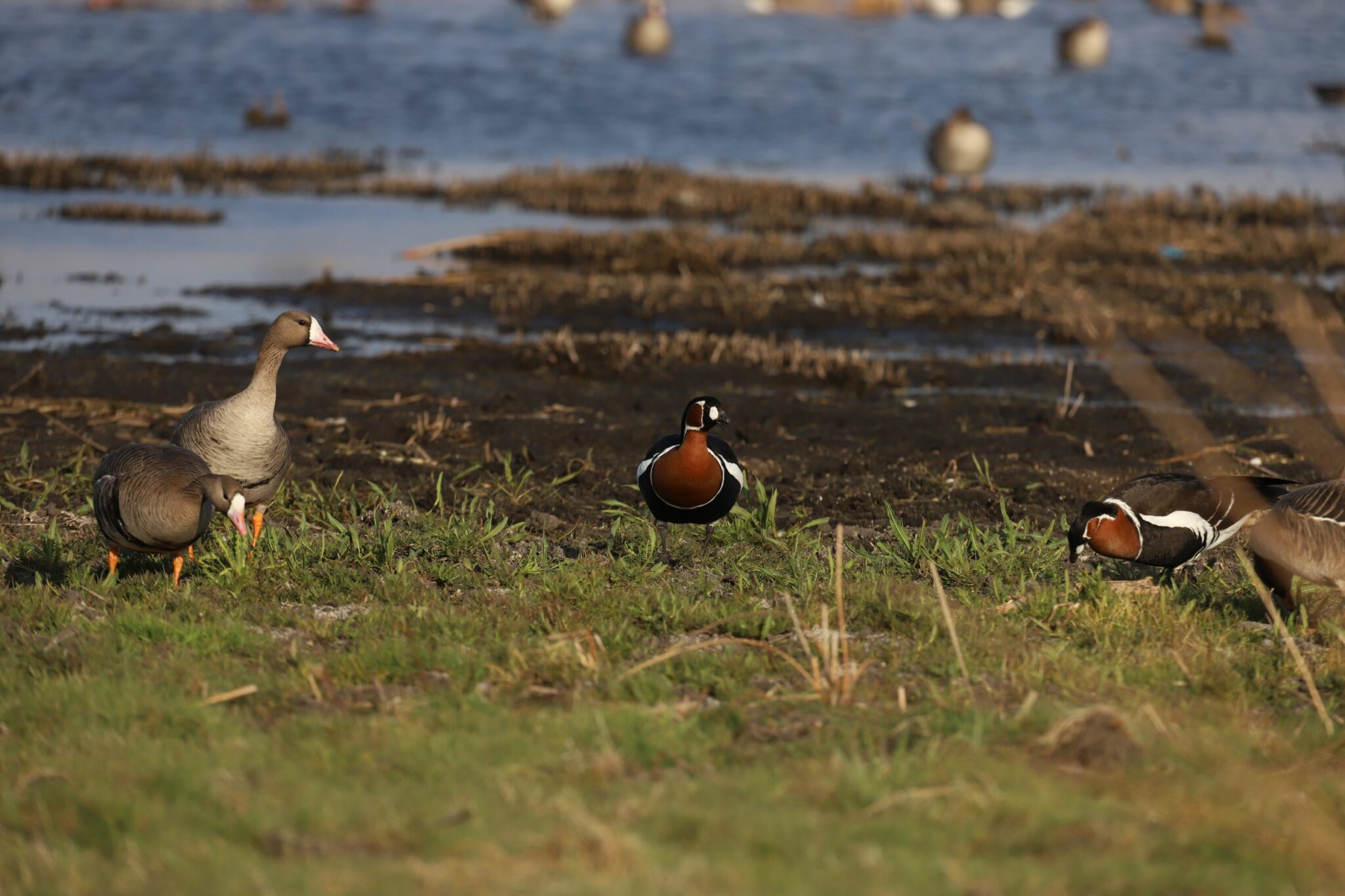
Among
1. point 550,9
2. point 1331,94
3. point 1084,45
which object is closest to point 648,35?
point 1084,45

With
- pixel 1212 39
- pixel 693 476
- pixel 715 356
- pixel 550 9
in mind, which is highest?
pixel 693 476

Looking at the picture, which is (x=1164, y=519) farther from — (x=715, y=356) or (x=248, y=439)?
(x=715, y=356)

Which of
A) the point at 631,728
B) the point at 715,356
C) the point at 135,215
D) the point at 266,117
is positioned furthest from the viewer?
the point at 266,117

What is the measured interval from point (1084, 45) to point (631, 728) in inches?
1766

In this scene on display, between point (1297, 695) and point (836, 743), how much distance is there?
2.02 metres

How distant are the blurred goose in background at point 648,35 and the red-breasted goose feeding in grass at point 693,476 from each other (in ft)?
131

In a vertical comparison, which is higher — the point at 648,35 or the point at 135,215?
the point at 648,35

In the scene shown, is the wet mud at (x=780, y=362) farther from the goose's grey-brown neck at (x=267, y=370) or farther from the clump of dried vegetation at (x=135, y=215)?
the clump of dried vegetation at (x=135, y=215)

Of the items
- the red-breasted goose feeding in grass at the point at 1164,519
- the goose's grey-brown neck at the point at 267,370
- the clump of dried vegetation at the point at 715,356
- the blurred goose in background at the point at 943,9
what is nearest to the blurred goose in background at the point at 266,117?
the clump of dried vegetation at the point at 715,356

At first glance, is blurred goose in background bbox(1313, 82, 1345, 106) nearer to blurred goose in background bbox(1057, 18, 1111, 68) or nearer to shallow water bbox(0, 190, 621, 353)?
blurred goose in background bbox(1057, 18, 1111, 68)

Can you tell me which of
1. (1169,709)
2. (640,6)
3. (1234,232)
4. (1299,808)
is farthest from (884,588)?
(640,6)

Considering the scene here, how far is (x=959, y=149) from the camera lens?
92.6 feet

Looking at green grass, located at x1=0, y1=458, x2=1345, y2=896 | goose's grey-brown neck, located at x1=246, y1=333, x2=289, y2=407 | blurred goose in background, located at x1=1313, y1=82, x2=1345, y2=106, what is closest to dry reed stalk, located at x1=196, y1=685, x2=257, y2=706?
green grass, located at x1=0, y1=458, x2=1345, y2=896

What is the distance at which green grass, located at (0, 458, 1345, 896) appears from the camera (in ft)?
15.1
